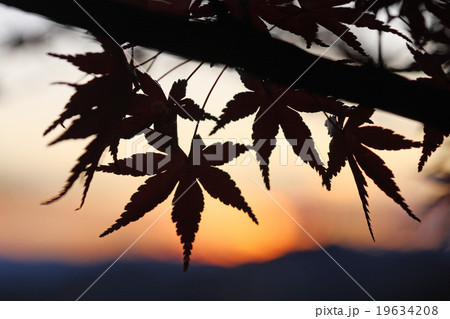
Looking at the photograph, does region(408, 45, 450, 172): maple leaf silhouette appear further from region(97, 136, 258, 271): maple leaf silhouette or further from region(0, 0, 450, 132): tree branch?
region(97, 136, 258, 271): maple leaf silhouette

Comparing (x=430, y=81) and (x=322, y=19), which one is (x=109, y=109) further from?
(x=430, y=81)

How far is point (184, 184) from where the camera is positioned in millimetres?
569

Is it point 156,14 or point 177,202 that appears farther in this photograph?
point 177,202

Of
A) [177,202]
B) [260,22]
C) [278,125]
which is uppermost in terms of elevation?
[260,22]

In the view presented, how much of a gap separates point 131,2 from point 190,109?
19cm

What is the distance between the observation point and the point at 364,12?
520mm

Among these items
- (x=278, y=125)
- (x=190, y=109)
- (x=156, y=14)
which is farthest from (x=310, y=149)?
(x=156, y=14)

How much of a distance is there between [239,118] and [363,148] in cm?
21

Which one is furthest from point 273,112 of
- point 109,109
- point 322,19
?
point 109,109

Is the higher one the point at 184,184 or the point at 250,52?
the point at 250,52

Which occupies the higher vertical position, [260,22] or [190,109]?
[260,22]

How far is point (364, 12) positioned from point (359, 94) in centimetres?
16

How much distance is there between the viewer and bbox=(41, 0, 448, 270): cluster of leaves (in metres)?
0.49

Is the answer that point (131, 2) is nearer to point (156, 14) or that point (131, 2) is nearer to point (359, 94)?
point (156, 14)
